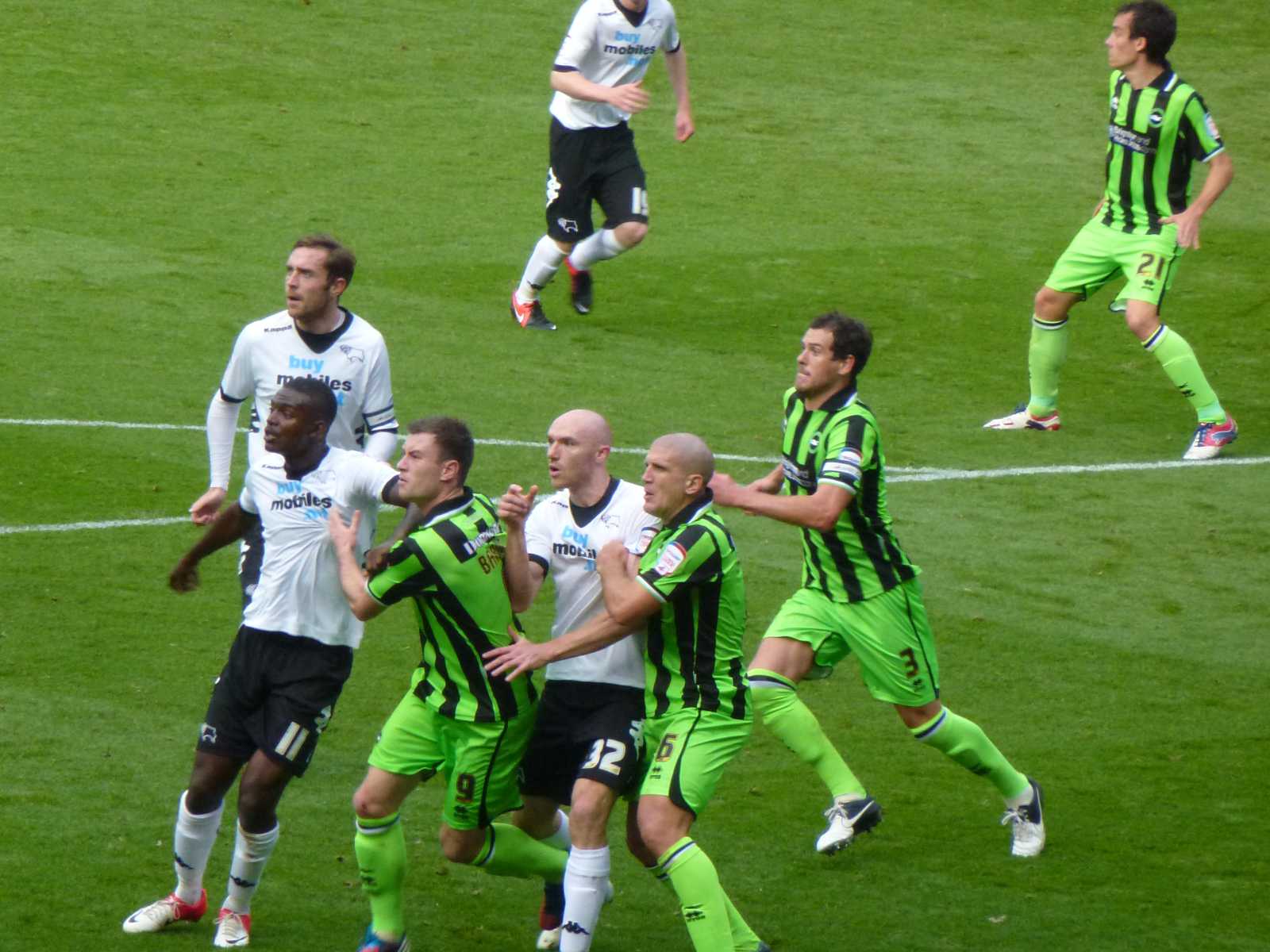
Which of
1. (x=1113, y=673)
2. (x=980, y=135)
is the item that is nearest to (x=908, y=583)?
(x=1113, y=673)

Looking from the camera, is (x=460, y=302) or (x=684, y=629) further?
(x=460, y=302)

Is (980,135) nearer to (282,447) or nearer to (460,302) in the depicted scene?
(460,302)

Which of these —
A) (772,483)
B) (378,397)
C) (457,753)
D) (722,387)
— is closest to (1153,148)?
(722,387)

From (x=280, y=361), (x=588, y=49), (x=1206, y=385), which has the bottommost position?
(x=1206, y=385)

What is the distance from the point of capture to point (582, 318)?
14664mm

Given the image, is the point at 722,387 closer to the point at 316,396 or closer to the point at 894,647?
the point at 894,647

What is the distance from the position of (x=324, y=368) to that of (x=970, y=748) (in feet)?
9.40

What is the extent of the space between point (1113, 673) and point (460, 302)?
6.83 m

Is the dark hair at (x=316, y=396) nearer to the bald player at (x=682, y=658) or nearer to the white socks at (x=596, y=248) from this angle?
the bald player at (x=682, y=658)

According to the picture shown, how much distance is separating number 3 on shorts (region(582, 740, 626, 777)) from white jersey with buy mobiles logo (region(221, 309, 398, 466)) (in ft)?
6.23

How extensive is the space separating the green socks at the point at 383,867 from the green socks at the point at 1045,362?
6.92 m

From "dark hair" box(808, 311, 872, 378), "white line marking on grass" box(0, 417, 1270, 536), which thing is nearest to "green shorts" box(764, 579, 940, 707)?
"dark hair" box(808, 311, 872, 378)

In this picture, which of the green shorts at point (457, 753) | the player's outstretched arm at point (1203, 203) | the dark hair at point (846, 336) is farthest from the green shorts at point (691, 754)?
the player's outstretched arm at point (1203, 203)

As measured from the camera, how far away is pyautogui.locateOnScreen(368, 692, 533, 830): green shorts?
6.53 meters
